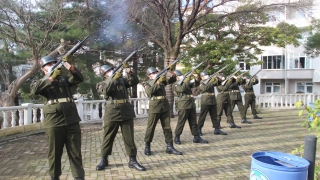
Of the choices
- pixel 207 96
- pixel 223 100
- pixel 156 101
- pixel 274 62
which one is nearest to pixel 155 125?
pixel 156 101

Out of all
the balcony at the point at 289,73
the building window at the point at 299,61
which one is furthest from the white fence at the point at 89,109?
the building window at the point at 299,61

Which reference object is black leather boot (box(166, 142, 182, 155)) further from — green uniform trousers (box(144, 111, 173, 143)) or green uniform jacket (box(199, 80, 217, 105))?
green uniform jacket (box(199, 80, 217, 105))

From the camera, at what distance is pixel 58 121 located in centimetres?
389

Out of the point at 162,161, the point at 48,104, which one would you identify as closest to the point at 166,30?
the point at 162,161

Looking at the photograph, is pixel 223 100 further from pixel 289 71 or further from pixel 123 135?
pixel 289 71

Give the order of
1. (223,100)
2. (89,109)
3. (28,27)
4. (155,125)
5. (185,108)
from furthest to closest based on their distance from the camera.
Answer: (89,109) < (28,27) < (223,100) < (185,108) < (155,125)

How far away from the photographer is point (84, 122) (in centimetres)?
1043

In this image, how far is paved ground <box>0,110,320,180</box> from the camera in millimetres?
4711

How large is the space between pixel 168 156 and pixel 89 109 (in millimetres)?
5693

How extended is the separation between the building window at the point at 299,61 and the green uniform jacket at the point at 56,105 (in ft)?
86.6

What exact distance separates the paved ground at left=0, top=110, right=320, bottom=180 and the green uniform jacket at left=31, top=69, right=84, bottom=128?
1164 mm

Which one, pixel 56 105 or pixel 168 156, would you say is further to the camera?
pixel 168 156

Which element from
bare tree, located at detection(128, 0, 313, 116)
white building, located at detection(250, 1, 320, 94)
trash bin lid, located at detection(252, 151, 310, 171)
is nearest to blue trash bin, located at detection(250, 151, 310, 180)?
trash bin lid, located at detection(252, 151, 310, 171)

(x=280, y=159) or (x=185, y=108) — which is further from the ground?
(x=185, y=108)
